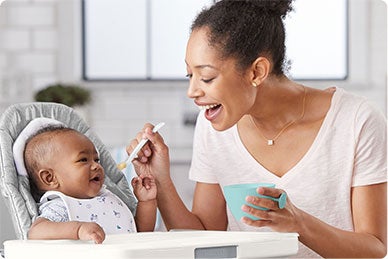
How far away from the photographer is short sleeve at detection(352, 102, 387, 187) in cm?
161

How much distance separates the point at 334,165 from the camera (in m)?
1.67

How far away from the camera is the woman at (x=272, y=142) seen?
4.93ft

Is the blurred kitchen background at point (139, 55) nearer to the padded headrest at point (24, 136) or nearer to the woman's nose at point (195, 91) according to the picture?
the padded headrest at point (24, 136)

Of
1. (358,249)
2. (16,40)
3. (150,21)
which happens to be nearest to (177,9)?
(150,21)

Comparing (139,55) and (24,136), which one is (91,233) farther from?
(139,55)

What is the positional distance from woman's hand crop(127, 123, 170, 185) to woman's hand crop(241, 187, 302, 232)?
0.35m

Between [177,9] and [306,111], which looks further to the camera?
[177,9]

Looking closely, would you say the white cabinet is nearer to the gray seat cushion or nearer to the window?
the window

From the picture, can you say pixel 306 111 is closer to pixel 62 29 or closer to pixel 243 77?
pixel 243 77

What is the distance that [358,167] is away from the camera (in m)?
1.63

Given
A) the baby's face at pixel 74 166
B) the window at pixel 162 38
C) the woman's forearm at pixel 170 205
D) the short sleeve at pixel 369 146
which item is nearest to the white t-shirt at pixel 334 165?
the short sleeve at pixel 369 146

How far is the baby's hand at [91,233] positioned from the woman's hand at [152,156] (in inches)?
13.0

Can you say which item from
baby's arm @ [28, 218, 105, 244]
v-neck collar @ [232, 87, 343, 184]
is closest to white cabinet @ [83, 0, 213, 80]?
v-neck collar @ [232, 87, 343, 184]

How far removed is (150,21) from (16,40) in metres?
0.63
